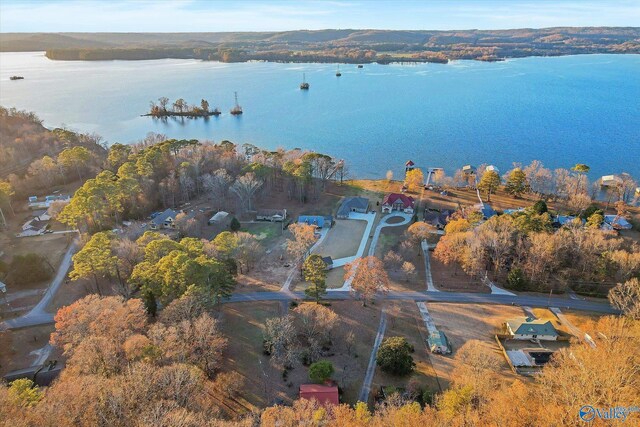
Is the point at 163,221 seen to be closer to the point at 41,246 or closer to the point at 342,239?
the point at 41,246

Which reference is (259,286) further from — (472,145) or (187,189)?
(472,145)

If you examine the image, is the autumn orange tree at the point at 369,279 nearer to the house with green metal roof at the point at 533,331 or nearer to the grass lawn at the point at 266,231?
the house with green metal roof at the point at 533,331

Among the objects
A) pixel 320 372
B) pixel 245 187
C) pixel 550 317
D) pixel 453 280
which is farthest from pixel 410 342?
pixel 245 187

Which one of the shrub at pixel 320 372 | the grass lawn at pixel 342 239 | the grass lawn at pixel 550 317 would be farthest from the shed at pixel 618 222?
the shrub at pixel 320 372

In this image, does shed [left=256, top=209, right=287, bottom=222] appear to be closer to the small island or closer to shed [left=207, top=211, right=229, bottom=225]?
shed [left=207, top=211, right=229, bottom=225]

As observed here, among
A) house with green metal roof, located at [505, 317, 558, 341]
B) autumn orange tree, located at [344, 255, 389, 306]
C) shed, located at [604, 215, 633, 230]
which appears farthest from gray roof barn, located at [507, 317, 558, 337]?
shed, located at [604, 215, 633, 230]
